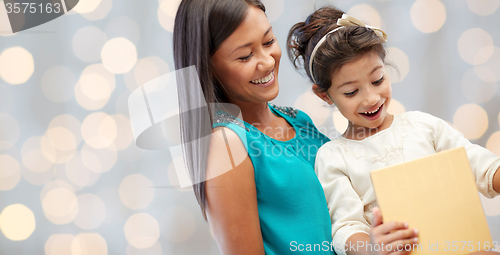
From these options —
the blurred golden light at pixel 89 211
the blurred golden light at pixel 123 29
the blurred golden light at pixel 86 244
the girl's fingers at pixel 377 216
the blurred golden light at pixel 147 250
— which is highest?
the blurred golden light at pixel 123 29

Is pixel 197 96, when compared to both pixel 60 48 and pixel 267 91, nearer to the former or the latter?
pixel 267 91

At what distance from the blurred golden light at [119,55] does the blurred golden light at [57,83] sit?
0.14 metres

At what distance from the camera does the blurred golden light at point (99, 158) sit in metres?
1.41

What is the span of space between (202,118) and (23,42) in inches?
37.5

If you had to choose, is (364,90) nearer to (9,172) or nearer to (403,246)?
(403,246)

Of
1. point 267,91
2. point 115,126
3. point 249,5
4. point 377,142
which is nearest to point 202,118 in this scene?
point 267,91

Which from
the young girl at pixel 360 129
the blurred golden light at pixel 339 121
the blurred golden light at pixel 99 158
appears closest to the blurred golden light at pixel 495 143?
the blurred golden light at pixel 339 121

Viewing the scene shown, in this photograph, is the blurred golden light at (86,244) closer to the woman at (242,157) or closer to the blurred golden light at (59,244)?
the blurred golden light at (59,244)

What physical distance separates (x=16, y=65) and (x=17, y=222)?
58 cm

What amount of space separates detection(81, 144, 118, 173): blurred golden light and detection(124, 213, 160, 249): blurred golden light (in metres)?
0.22

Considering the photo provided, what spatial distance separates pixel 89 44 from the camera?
1417mm

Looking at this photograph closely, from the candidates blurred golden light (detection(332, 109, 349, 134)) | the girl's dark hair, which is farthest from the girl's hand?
blurred golden light (detection(332, 109, 349, 134))

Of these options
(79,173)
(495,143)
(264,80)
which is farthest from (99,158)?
(495,143)

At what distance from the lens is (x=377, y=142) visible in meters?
0.91
